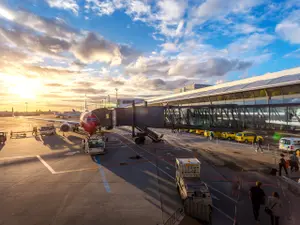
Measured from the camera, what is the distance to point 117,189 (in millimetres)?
13438

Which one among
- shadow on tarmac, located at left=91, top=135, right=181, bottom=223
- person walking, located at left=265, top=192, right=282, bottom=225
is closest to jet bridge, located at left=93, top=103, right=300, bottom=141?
shadow on tarmac, located at left=91, top=135, right=181, bottom=223

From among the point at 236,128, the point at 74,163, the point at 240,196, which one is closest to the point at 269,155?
the point at 236,128

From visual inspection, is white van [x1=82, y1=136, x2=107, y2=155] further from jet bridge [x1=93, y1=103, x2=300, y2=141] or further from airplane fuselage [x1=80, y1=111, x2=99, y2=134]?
jet bridge [x1=93, y1=103, x2=300, y2=141]

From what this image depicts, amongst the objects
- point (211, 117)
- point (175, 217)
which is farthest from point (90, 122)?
point (175, 217)

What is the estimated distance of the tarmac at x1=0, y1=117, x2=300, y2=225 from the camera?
32.7 feet

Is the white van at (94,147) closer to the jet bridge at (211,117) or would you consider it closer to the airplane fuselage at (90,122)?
the airplane fuselage at (90,122)

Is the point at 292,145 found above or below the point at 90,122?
below

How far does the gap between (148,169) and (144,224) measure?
29.2 feet

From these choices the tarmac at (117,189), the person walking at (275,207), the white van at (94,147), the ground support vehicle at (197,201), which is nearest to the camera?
the person walking at (275,207)

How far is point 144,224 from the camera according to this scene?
9.21 m

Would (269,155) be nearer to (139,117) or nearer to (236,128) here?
(236,128)

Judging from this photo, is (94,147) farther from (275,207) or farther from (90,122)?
(275,207)

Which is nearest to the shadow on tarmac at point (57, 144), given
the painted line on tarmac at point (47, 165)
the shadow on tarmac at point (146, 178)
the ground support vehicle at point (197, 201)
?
the painted line on tarmac at point (47, 165)

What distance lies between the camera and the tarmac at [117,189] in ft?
32.7
